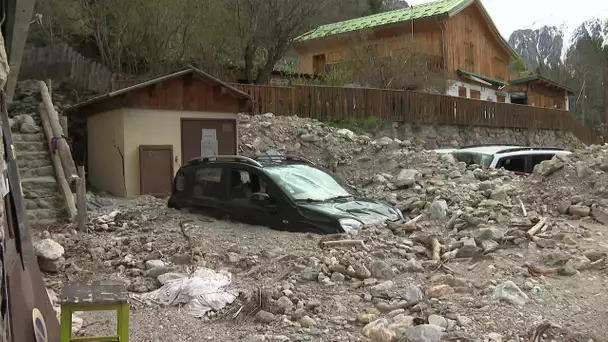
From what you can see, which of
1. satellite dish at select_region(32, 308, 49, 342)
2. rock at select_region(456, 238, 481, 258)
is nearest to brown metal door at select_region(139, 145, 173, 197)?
rock at select_region(456, 238, 481, 258)

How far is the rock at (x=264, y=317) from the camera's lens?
503 cm

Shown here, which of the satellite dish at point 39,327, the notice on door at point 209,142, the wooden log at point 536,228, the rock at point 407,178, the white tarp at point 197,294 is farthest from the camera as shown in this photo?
the notice on door at point 209,142

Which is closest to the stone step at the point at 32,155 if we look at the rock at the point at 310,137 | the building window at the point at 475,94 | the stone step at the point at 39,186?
the stone step at the point at 39,186

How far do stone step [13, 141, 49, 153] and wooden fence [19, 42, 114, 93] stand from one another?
6.66 metres

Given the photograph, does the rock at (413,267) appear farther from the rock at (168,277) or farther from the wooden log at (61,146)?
the wooden log at (61,146)

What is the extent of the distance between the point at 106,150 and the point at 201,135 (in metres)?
2.46

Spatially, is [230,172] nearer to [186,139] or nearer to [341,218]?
[341,218]

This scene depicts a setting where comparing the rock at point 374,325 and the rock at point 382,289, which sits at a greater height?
the rock at point 382,289

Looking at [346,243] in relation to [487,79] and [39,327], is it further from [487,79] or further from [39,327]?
[487,79]

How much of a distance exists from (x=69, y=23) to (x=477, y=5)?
2583 cm

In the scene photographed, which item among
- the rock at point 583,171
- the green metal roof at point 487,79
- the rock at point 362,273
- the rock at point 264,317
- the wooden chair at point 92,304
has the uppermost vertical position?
the green metal roof at point 487,79

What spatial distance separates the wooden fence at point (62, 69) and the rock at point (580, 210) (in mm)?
13980

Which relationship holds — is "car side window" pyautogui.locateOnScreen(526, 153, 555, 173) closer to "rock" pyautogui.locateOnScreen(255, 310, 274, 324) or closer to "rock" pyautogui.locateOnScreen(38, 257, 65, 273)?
"rock" pyautogui.locateOnScreen(255, 310, 274, 324)

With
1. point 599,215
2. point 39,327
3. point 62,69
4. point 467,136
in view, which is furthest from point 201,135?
point 467,136
